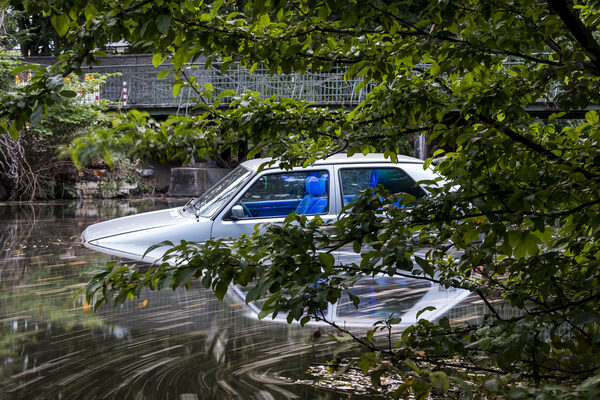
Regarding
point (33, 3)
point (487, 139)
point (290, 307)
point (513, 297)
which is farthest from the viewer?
point (513, 297)

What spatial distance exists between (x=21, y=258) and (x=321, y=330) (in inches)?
221

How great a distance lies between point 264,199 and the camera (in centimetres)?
761

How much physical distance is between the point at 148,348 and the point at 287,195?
304cm

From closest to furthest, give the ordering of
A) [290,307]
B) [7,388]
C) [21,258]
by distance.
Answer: [290,307] < [7,388] < [21,258]

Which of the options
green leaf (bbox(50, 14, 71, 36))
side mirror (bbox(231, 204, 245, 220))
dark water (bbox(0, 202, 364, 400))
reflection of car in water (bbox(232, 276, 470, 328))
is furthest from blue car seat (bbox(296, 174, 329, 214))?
green leaf (bbox(50, 14, 71, 36))

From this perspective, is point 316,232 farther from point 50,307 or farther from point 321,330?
point 50,307

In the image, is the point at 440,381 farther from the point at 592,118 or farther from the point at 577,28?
the point at 592,118

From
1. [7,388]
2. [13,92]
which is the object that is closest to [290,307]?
[13,92]

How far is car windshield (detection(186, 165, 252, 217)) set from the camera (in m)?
7.36

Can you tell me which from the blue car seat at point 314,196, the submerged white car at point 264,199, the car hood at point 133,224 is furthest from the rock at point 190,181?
the blue car seat at point 314,196

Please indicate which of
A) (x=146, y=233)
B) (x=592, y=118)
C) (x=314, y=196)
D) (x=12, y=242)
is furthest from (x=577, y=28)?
(x=12, y=242)

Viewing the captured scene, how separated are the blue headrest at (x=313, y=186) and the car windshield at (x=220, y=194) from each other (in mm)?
651

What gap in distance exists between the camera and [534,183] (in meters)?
2.54

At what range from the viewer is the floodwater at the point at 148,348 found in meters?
4.14
